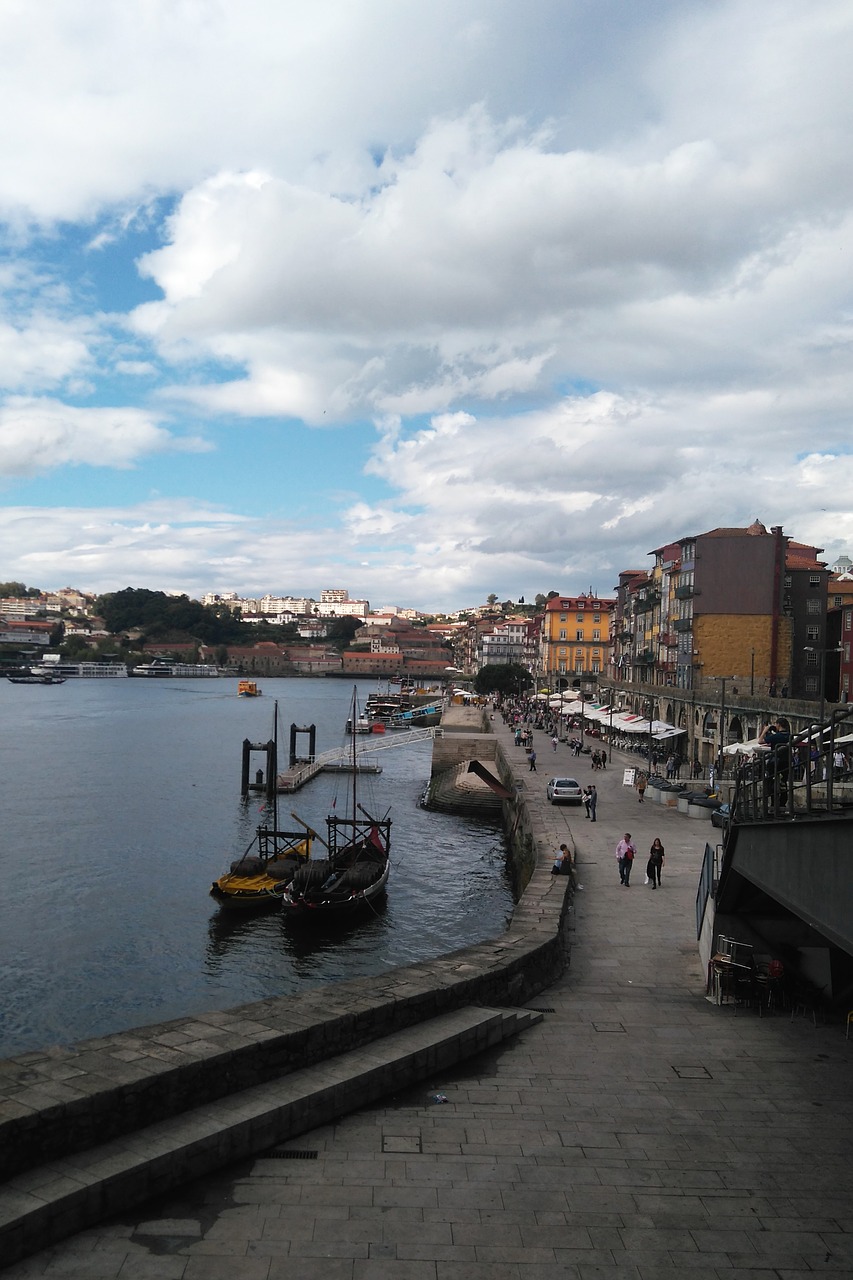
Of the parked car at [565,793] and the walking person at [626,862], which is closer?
the walking person at [626,862]

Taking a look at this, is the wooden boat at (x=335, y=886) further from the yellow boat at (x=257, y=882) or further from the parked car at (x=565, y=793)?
the parked car at (x=565, y=793)

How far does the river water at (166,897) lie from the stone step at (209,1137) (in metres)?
10.3

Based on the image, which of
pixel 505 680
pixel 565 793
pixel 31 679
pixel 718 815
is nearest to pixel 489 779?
pixel 565 793

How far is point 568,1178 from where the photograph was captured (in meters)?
6.84

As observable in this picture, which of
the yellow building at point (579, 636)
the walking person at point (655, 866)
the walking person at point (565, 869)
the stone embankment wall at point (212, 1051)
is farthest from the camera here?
the yellow building at point (579, 636)

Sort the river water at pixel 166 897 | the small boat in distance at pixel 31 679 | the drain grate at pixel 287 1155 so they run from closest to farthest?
the drain grate at pixel 287 1155 < the river water at pixel 166 897 < the small boat in distance at pixel 31 679

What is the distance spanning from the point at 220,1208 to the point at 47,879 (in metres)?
24.5

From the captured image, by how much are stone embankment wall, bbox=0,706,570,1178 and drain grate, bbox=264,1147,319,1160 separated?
60 cm

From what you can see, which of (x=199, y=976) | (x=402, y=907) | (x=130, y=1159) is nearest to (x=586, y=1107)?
(x=130, y=1159)

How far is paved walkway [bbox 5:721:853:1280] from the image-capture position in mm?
5758

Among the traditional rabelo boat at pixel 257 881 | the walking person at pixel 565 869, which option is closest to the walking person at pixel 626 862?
the walking person at pixel 565 869

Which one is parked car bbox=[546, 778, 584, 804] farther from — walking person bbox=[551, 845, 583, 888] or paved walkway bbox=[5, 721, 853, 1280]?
paved walkway bbox=[5, 721, 853, 1280]

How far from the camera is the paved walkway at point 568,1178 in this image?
18.9 feet

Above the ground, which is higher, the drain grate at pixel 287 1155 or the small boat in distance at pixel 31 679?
the drain grate at pixel 287 1155
